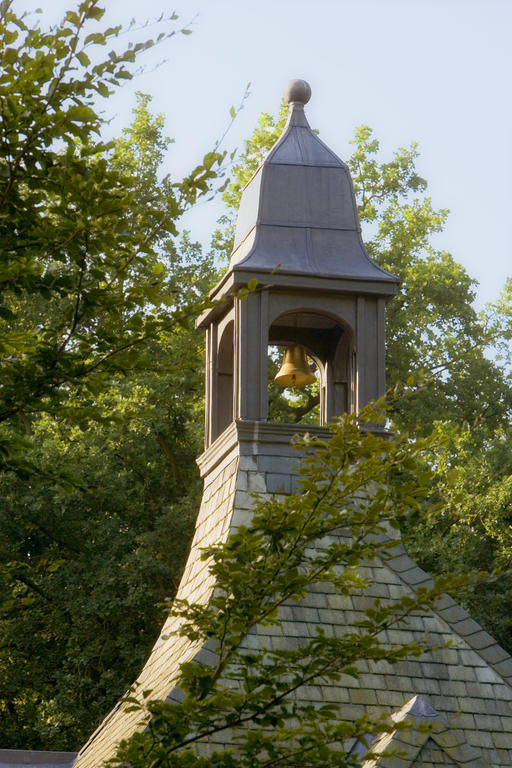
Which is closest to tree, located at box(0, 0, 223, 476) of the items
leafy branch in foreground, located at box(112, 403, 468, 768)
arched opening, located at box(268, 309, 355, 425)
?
leafy branch in foreground, located at box(112, 403, 468, 768)

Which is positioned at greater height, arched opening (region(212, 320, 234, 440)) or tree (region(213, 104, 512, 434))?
tree (region(213, 104, 512, 434))

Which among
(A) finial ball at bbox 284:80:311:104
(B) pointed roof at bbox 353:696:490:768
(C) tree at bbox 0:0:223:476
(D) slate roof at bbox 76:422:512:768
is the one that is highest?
(A) finial ball at bbox 284:80:311:104

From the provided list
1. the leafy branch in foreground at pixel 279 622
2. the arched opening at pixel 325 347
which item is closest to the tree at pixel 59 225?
the leafy branch in foreground at pixel 279 622

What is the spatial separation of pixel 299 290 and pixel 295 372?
124 centimetres

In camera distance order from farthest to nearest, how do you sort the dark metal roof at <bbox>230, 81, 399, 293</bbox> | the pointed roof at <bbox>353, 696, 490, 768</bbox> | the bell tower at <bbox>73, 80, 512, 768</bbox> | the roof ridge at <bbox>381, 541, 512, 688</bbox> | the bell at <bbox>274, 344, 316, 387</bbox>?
1. the bell at <bbox>274, 344, 316, 387</bbox>
2. the dark metal roof at <bbox>230, 81, 399, 293</bbox>
3. the roof ridge at <bbox>381, 541, 512, 688</bbox>
4. the bell tower at <bbox>73, 80, 512, 768</bbox>
5. the pointed roof at <bbox>353, 696, 490, 768</bbox>

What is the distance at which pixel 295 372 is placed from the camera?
41.8 ft

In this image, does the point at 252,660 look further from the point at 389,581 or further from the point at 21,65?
the point at 389,581

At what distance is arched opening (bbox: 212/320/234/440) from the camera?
42.0 feet

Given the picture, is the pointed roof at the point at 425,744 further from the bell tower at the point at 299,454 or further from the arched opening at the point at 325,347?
the arched opening at the point at 325,347

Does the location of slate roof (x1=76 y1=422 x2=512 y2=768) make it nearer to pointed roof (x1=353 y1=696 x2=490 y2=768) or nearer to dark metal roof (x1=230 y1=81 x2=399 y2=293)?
pointed roof (x1=353 y1=696 x2=490 y2=768)

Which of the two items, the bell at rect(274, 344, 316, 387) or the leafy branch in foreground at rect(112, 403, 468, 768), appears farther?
the bell at rect(274, 344, 316, 387)

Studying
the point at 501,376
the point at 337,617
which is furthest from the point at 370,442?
the point at 501,376

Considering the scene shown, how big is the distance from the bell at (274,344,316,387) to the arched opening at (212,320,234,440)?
1.61 ft

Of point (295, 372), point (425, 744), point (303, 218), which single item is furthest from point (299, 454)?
point (425, 744)
